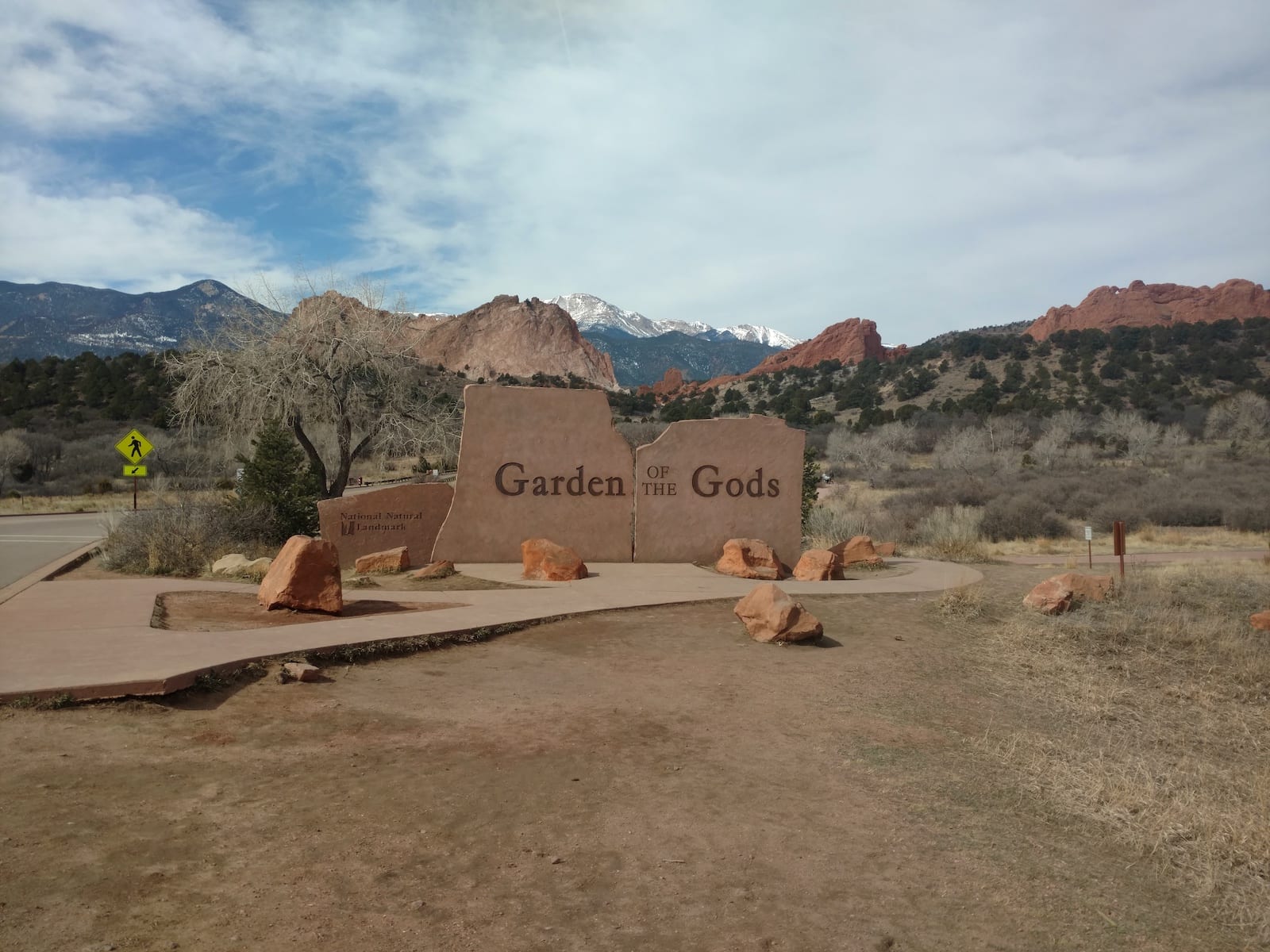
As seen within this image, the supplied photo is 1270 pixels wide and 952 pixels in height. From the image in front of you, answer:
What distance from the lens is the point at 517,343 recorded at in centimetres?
11100

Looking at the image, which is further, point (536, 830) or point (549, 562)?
point (549, 562)

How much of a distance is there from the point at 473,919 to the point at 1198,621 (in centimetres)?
1125

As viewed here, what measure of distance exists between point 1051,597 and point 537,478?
25.7 ft

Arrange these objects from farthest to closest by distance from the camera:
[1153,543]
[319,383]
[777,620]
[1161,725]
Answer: [1153,543] → [319,383] → [777,620] → [1161,725]

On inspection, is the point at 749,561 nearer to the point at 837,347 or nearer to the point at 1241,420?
the point at 1241,420

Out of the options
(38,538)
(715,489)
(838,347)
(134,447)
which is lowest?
(38,538)

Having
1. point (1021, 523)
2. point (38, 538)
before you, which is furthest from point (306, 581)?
point (1021, 523)

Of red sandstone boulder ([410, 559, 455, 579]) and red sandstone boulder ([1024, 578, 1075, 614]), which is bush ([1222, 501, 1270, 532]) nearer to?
red sandstone boulder ([1024, 578, 1075, 614])

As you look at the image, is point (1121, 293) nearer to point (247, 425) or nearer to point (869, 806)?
point (247, 425)

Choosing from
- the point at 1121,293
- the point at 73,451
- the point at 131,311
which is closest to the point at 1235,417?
the point at 73,451

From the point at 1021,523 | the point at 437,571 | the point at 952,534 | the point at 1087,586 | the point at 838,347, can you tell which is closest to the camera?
the point at 1087,586

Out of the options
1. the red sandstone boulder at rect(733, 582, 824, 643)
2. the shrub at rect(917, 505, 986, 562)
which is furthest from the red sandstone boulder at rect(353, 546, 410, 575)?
the shrub at rect(917, 505, 986, 562)

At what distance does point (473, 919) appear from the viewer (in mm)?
3859

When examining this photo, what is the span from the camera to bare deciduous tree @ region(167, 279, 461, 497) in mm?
19922
